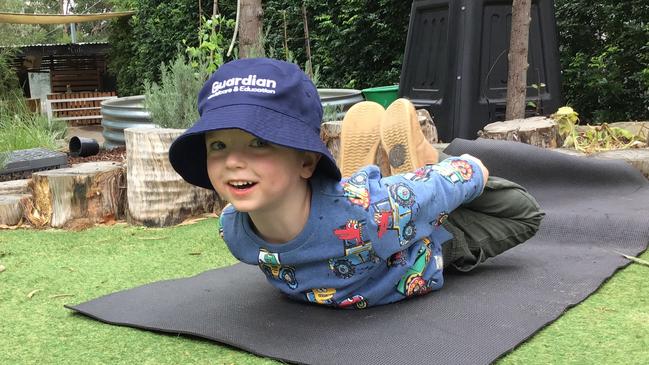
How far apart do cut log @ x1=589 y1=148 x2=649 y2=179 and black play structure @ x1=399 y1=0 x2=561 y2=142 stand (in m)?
1.59

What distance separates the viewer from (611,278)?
110 inches

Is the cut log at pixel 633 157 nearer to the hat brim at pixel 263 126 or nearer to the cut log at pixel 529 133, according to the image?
the cut log at pixel 529 133

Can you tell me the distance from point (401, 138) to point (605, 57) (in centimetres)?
449

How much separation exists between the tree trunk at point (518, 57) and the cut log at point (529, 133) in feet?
1.71

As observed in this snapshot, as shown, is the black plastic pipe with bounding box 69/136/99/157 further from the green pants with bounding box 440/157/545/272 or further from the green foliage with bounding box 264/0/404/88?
the green pants with bounding box 440/157/545/272

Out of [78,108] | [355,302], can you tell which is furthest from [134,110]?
[78,108]

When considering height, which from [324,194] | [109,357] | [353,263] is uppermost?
[324,194]

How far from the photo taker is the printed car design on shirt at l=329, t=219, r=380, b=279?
2229 mm

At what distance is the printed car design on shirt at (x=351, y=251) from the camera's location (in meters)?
2.23

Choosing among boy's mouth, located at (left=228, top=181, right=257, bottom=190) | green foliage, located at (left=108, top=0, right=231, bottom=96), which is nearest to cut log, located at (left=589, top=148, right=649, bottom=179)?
boy's mouth, located at (left=228, top=181, right=257, bottom=190)

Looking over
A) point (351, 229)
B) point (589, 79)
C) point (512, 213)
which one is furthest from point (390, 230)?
point (589, 79)

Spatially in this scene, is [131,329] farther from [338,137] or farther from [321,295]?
[338,137]

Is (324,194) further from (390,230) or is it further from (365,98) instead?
(365,98)

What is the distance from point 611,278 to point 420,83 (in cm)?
410
